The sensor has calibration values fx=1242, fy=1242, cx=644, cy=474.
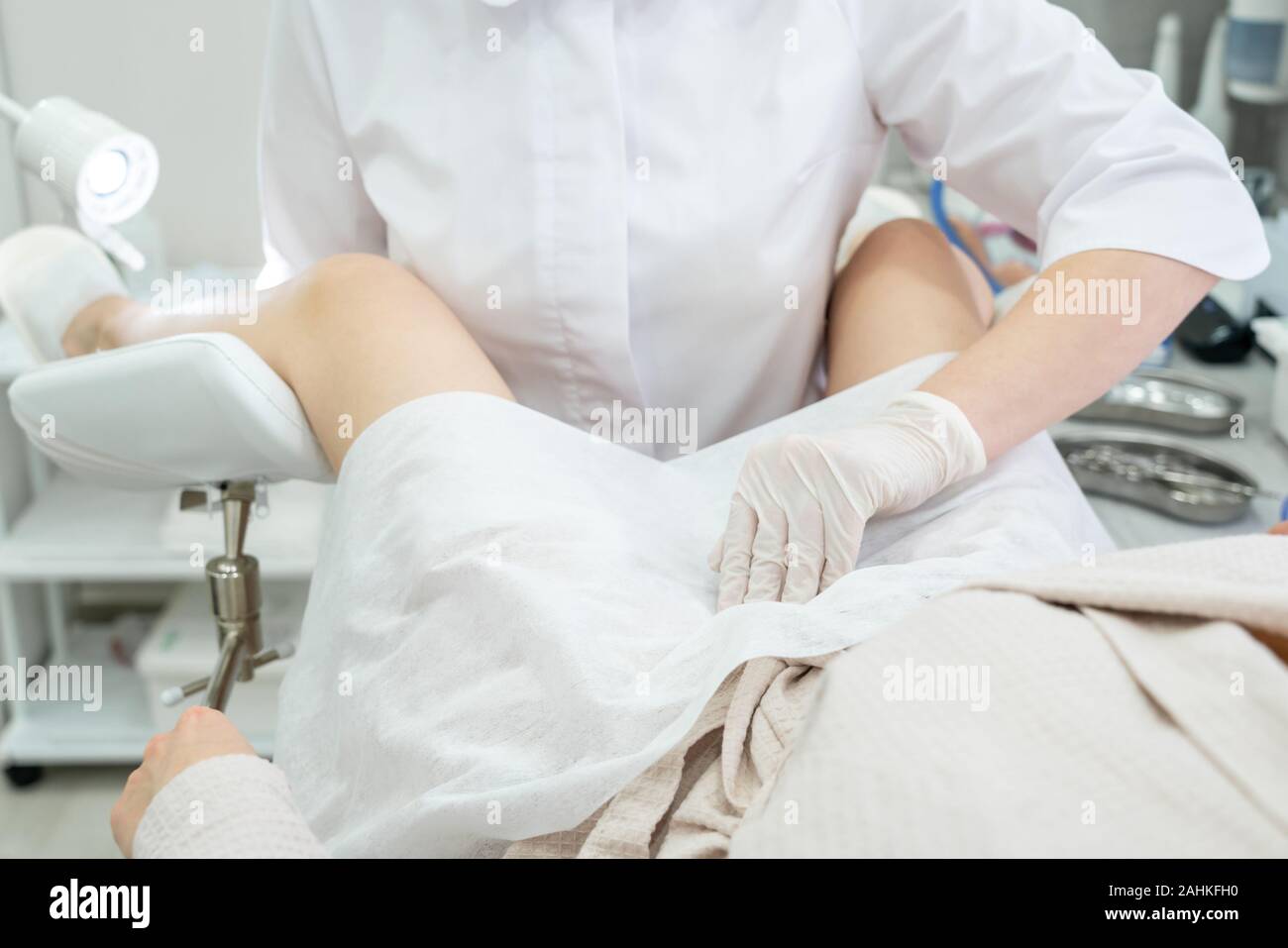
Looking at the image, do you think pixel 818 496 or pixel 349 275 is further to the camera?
pixel 349 275

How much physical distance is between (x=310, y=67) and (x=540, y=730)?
70 centimetres

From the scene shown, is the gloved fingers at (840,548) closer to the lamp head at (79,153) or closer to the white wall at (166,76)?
the lamp head at (79,153)

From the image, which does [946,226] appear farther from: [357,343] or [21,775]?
[21,775]

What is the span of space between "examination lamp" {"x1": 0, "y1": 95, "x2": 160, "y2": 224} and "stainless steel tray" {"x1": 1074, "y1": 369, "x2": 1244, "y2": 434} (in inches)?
51.1

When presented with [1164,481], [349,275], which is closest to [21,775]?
[349,275]

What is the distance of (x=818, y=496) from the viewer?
0.85m

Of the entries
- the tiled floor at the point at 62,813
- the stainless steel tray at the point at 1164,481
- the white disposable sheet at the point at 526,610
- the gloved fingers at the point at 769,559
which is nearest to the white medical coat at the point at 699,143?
the white disposable sheet at the point at 526,610

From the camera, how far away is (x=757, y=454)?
0.89m

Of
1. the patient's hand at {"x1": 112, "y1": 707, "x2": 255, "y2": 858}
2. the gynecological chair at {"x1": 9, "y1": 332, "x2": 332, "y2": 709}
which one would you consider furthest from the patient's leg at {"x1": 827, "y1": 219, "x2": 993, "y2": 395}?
the patient's hand at {"x1": 112, "y1": 707, "x2": 255, "y2": 858}

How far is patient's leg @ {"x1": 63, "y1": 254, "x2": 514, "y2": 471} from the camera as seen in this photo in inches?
36.9

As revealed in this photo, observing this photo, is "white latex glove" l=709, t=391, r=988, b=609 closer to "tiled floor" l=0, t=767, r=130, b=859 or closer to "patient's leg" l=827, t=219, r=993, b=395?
"patient's leg" l=827, t=219, r=993, b=395

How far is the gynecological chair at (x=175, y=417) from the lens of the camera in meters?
0.96

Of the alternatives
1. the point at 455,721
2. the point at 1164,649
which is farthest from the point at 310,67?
the point at 1164,649

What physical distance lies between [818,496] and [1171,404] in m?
1.17
